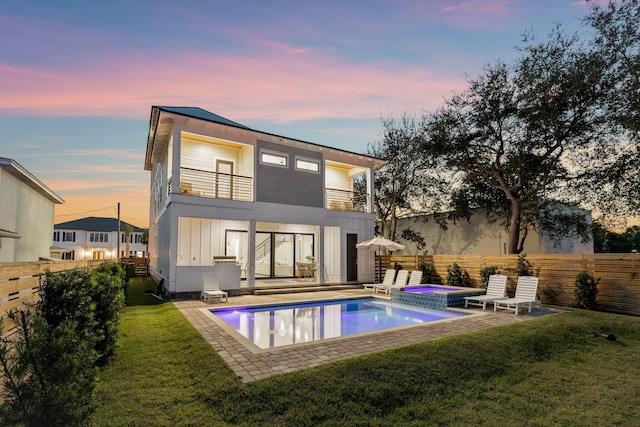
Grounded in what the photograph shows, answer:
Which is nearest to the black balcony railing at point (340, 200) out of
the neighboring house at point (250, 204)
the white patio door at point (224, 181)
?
the neighboring house at point (250, 204)

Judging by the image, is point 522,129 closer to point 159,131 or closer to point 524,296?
point 524,296

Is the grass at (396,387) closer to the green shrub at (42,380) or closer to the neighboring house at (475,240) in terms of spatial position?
the green shrub at (42,380)

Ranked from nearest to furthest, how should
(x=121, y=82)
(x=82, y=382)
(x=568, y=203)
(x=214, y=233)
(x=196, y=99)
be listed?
1. (x=82, y=382)
2. (x=121, y=82)
3. (x=214, y=233)
4. (x=568, y=203)
5. (x=196, y=99)

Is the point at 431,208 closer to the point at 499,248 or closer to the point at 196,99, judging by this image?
the point at 499,248

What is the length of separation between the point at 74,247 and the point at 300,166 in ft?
138

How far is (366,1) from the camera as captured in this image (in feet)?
35.2

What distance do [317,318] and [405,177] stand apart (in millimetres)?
15637

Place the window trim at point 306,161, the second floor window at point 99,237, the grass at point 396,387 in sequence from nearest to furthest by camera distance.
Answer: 1. the grass at point 396,387
2. the window trim at point 306,161
3. the second floor window at point 99,237

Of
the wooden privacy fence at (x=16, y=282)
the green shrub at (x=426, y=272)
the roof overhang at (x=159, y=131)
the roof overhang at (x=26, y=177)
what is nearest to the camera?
the wooden privacy fence at (x=16, y=282)

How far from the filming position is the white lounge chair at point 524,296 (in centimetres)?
977

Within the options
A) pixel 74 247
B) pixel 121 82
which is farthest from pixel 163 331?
pixel 74 247

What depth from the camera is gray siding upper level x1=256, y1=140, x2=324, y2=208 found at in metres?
14.5

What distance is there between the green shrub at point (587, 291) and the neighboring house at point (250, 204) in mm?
8599

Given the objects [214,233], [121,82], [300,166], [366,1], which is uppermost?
[366,1]
